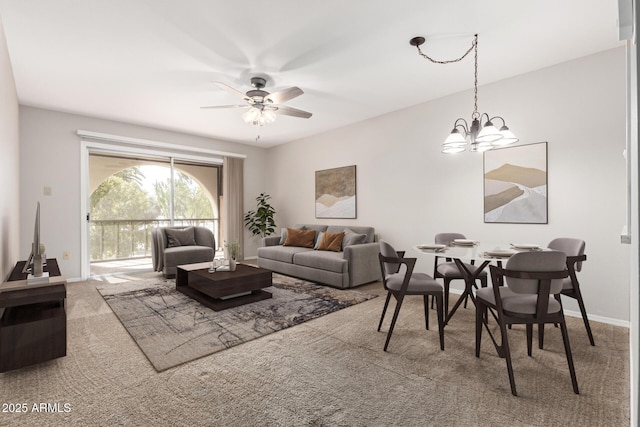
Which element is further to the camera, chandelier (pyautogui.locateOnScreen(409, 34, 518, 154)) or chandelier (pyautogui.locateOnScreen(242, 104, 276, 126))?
chandelier (pyautogui.locateOnScreen(242, 104, 276, 126))

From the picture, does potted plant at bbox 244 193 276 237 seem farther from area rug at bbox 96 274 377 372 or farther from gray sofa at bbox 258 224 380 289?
area rug at bbox 96 274 377 372

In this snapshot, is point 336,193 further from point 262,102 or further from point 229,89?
point 229,89

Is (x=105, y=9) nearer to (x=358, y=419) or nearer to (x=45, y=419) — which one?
(x=45, y=419)

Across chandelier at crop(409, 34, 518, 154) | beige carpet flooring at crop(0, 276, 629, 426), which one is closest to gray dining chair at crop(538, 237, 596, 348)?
beige carpet flooring at crop(0, 276, 629, 426)

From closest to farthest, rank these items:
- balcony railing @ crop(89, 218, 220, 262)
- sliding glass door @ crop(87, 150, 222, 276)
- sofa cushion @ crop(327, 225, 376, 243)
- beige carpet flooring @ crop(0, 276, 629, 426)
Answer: beige carpet flooring @ crop(0, 276, 629, 426), sofa cushion @ crop(327, 225, 376, 243), sliding glass door @ crop(87, 150, 222, 276), balcony railing @ crop(89, 218, 220, 262)

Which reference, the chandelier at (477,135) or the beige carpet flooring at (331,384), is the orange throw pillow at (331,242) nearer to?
the beige carpet flooring at (331,384)

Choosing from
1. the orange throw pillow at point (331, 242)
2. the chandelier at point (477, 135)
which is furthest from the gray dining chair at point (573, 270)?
the orange throw pillow at point (331, 242)

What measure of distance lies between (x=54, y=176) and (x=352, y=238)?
4666mm

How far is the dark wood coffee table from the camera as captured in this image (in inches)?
131

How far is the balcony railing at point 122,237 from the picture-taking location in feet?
19.2

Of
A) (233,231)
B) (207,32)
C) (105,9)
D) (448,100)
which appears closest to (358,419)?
(207,32)

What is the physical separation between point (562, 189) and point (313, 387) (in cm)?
325

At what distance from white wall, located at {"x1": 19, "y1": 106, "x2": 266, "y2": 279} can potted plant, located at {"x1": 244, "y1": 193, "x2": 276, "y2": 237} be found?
2.96 m

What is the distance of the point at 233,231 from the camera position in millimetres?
6723
